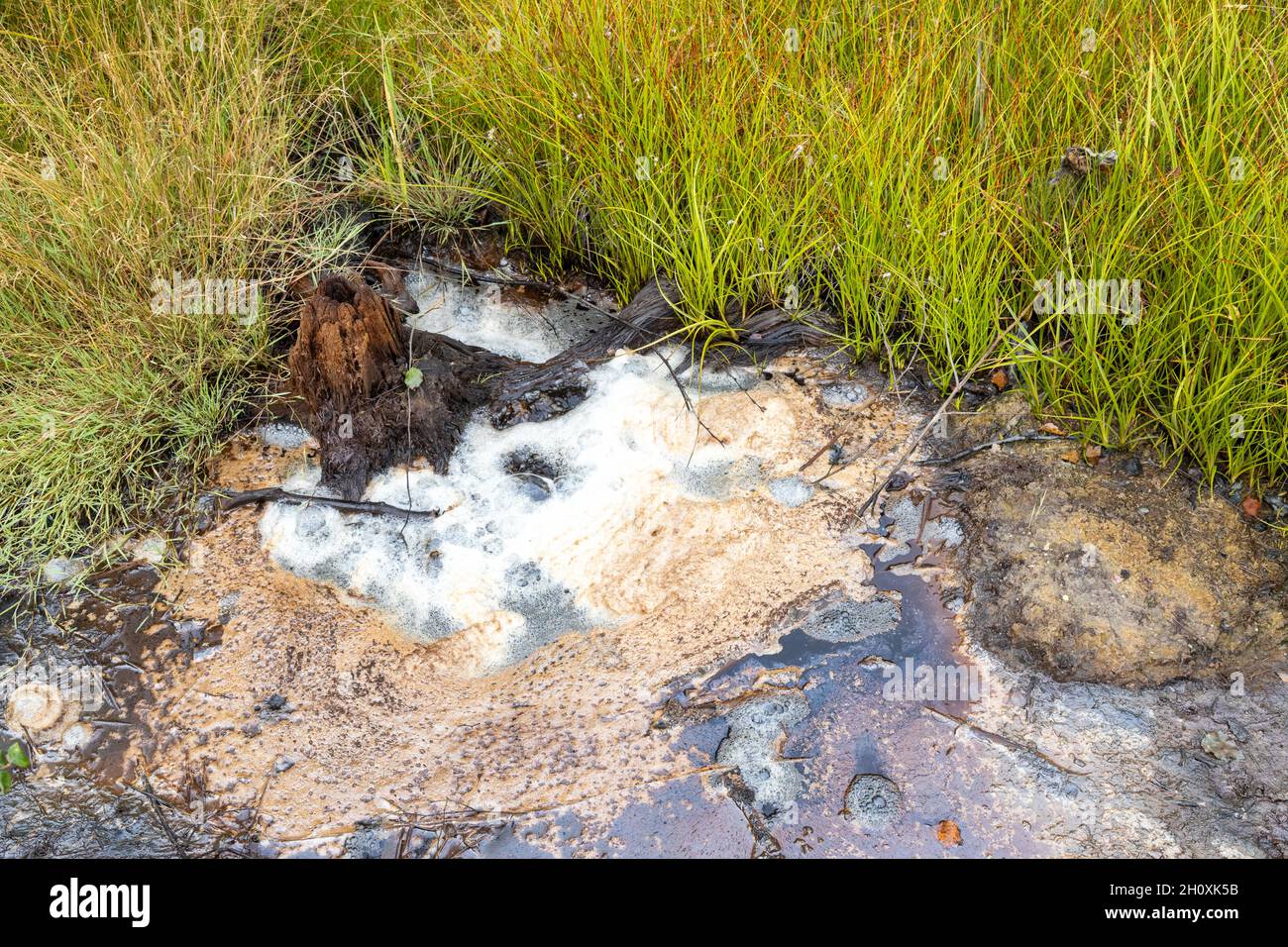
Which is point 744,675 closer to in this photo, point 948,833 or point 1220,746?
point 948,833

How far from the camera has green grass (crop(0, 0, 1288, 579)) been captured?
2.22 meters

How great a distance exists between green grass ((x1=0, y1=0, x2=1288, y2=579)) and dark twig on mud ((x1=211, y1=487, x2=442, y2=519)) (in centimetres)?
15

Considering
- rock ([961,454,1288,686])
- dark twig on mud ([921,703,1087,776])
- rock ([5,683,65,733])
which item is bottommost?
rock ([5,683,65,733])

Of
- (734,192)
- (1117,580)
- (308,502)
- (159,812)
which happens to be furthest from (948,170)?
(159,812)

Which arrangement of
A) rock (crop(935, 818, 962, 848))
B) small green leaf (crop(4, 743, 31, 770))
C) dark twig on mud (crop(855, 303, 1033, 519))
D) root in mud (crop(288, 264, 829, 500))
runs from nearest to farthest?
rock (crop(935, 818, 962, 848))
small green leaf (crop(4, 743, 31, 770))
dark twig on mud (crop(855, 303, 1033, 519))
root in mud (crop(288, 264, 829, 500))

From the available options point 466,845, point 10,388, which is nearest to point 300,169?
point 10,388

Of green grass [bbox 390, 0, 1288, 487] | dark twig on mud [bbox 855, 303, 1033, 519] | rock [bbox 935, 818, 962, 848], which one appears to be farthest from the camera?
dark twig on mud [bbox 855, 303, 1033, 519]

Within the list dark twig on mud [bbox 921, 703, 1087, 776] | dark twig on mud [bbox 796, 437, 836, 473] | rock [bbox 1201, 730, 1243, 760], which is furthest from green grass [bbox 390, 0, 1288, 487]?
dark twig on mud [bbox 921, 703, 1087, 776]

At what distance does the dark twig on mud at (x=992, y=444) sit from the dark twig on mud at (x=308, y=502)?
50.0 inches

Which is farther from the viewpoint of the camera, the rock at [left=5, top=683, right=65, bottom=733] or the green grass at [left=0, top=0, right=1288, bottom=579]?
the green grass at [left=0, top=0, right=1288, bottom=579]

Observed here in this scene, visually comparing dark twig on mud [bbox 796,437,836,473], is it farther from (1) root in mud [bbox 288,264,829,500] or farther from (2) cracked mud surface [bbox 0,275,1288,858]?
(1) root in mud [bbox 288,264,829,500]

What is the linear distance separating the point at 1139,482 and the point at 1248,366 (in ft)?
1.14

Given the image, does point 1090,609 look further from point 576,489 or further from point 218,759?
point 218,759

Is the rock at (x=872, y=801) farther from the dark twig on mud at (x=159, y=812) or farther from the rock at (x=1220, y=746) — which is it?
the dark twig on mud at (x=159, y=812)
